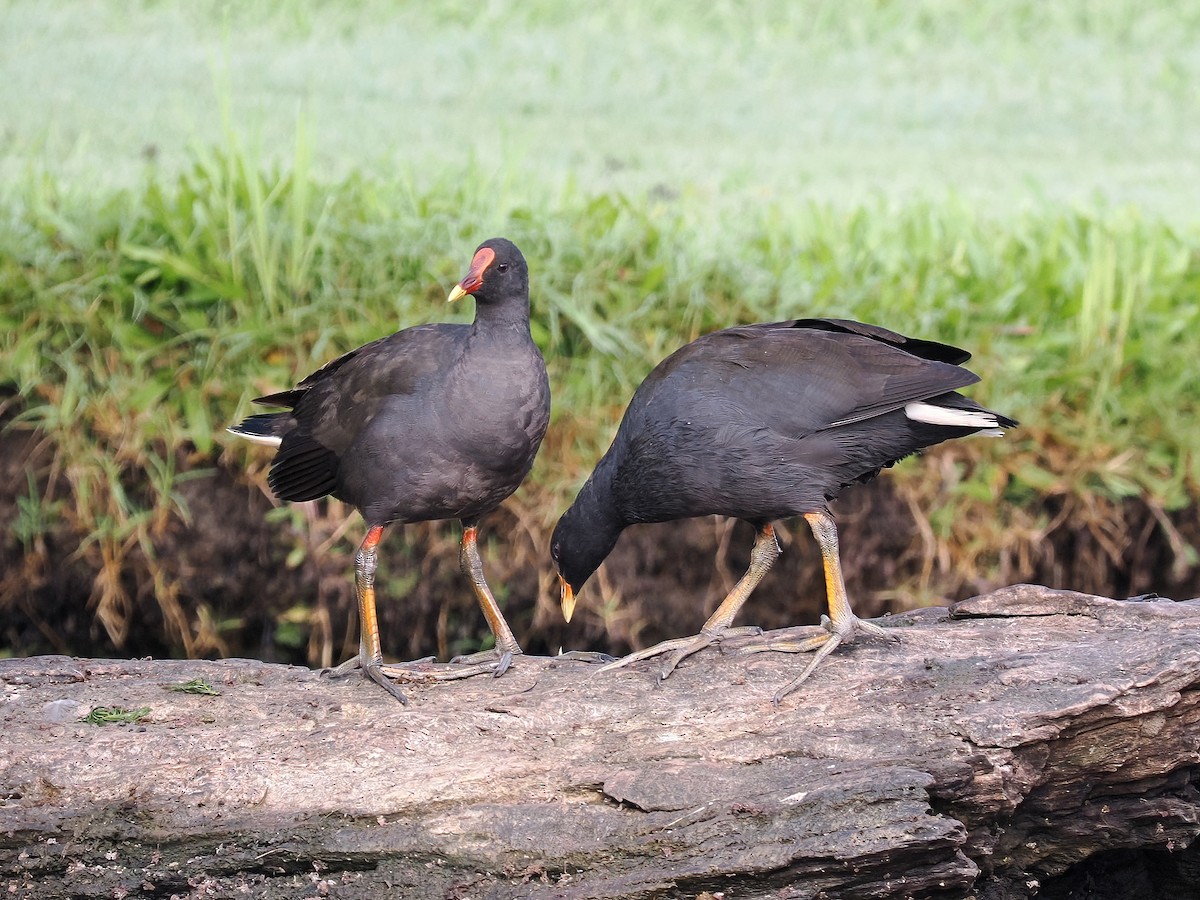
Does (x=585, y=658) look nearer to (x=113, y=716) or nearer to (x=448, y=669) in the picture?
(x=448, y=669)

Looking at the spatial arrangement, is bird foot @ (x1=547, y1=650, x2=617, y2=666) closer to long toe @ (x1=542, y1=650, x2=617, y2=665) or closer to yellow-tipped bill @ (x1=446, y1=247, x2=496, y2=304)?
long toe @ (x1=542, y1=650, x2=617, y2=665)

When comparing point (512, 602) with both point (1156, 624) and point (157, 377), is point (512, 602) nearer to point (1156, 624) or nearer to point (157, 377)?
point (157, 377)

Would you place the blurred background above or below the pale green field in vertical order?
below

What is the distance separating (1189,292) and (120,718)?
380 cm

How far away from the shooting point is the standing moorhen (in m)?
2.80

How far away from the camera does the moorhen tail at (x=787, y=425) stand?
108 inches

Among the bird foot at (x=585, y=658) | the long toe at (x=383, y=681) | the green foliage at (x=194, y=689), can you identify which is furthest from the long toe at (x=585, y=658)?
the green foliage at (x=194, y=689)

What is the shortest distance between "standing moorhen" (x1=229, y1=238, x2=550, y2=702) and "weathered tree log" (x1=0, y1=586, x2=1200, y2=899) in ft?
1.03

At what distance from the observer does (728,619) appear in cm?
294

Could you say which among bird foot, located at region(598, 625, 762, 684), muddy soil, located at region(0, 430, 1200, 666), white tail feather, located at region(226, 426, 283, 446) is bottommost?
muddy soil, located at region(0, 430, 1200, 666)

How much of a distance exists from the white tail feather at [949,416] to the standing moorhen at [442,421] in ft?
2.55

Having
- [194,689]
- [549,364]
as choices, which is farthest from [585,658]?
[549,364]

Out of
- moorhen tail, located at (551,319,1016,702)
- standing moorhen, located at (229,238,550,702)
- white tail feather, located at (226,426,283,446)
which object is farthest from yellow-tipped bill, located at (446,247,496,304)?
white tail feather, located at (226,426,283,446)

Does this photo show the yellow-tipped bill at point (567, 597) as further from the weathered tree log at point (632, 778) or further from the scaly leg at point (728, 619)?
the weathered tree log at point (632, 778)
